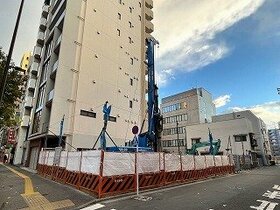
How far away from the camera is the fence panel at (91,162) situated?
10.6 metres

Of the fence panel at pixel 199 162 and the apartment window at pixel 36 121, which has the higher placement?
the apartment window at pixel 36 121

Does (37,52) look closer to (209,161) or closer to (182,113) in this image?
(209,161)

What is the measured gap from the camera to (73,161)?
1356 centimetres

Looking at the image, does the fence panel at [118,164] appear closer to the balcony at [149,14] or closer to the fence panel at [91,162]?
the fence panel at [91,162]

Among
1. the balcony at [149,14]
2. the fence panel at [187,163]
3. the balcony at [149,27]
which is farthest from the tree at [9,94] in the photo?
the balcony at [149,14]

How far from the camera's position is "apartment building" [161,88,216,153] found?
69.2m

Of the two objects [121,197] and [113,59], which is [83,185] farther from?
[113,59]

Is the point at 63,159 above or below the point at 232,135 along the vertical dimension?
below

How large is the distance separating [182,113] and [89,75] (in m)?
50.0

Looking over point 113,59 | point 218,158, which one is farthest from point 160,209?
point 113,59

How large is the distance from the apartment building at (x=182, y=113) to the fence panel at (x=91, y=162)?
187ft

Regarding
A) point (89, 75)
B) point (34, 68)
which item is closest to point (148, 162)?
point (89, 75)

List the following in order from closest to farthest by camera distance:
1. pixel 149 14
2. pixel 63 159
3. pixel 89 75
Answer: pixel 63 159, pixel 89 75, pixel 149 14

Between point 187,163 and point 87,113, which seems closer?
point 187,163
